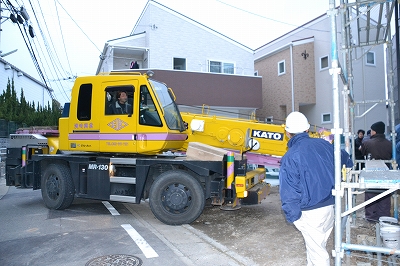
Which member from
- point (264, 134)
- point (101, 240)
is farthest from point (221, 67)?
point (101, 240)

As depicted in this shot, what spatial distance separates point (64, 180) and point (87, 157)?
0.80 meters

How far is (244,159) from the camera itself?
23.8 feet

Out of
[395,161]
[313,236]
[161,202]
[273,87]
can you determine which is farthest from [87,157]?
[273,87]

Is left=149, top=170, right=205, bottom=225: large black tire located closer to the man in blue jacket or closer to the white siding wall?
the man in blue jacket

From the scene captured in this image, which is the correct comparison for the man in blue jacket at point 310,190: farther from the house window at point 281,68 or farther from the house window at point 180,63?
the house window at point 281,68

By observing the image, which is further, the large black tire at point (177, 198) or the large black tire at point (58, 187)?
the large black tire at point (58, 187)

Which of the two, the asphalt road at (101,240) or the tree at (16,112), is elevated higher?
the tree at (16,112)

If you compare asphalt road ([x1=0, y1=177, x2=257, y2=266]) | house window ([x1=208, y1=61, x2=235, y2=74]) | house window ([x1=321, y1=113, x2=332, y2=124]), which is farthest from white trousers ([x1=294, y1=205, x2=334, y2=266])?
house window ([x1=208, y1=61, x2=235, y2=74])

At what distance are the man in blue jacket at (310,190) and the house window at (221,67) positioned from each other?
16162mm

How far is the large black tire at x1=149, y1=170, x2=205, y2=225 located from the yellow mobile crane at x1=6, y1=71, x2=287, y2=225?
0.06 ft

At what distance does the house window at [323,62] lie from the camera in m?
18.4

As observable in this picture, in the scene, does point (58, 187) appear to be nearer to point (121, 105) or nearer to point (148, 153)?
point (148, 153)

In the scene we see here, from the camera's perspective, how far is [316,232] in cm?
345

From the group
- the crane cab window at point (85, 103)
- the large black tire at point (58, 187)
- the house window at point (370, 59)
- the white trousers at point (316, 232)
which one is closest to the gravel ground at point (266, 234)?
the white trousers at point (316, 232)
